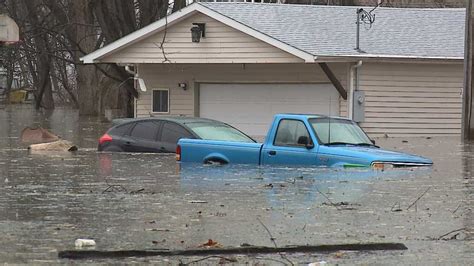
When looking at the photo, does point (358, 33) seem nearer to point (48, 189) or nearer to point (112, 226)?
point (48, 189)

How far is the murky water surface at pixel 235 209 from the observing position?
830 cm

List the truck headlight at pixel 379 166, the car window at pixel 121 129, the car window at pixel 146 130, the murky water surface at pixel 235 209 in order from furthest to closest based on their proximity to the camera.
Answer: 1. the car window at pixel 121 129
2. the car window at pixel 146 130
3. the truck headlight at pixel 379 166
4. the murky water surface at pixel 235 209

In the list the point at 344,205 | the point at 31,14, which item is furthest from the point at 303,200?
the point at 31,14

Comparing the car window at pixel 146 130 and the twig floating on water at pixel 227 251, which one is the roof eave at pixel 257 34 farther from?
the twig floating on water at pixel 227 251

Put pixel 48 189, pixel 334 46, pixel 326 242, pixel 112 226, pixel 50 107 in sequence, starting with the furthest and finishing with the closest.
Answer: pixel 50 107
pixel 334 46
pixel 48 189
pixel 112 226
pixel 326 242

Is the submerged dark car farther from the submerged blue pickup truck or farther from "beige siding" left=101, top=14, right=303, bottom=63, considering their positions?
"beige siding" left=101, top=14, right=303, bottom=63

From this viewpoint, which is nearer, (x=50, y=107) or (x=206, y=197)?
(x=206, y=197)

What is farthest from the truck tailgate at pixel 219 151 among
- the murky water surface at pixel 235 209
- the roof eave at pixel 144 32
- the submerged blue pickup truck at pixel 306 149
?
the roof eave at pixel 144 32

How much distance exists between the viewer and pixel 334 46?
26.9 metres

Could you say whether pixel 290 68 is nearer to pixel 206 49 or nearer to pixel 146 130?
pixel 206 49

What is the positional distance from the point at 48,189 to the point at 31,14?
32.3 m

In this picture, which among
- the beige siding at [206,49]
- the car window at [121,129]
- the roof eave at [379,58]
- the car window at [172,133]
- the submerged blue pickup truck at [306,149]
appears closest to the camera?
the submerged blue pickup truck at [306,149]

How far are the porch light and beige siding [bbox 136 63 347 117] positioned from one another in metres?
1.65

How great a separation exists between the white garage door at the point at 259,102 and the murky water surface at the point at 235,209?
10.9 meters
